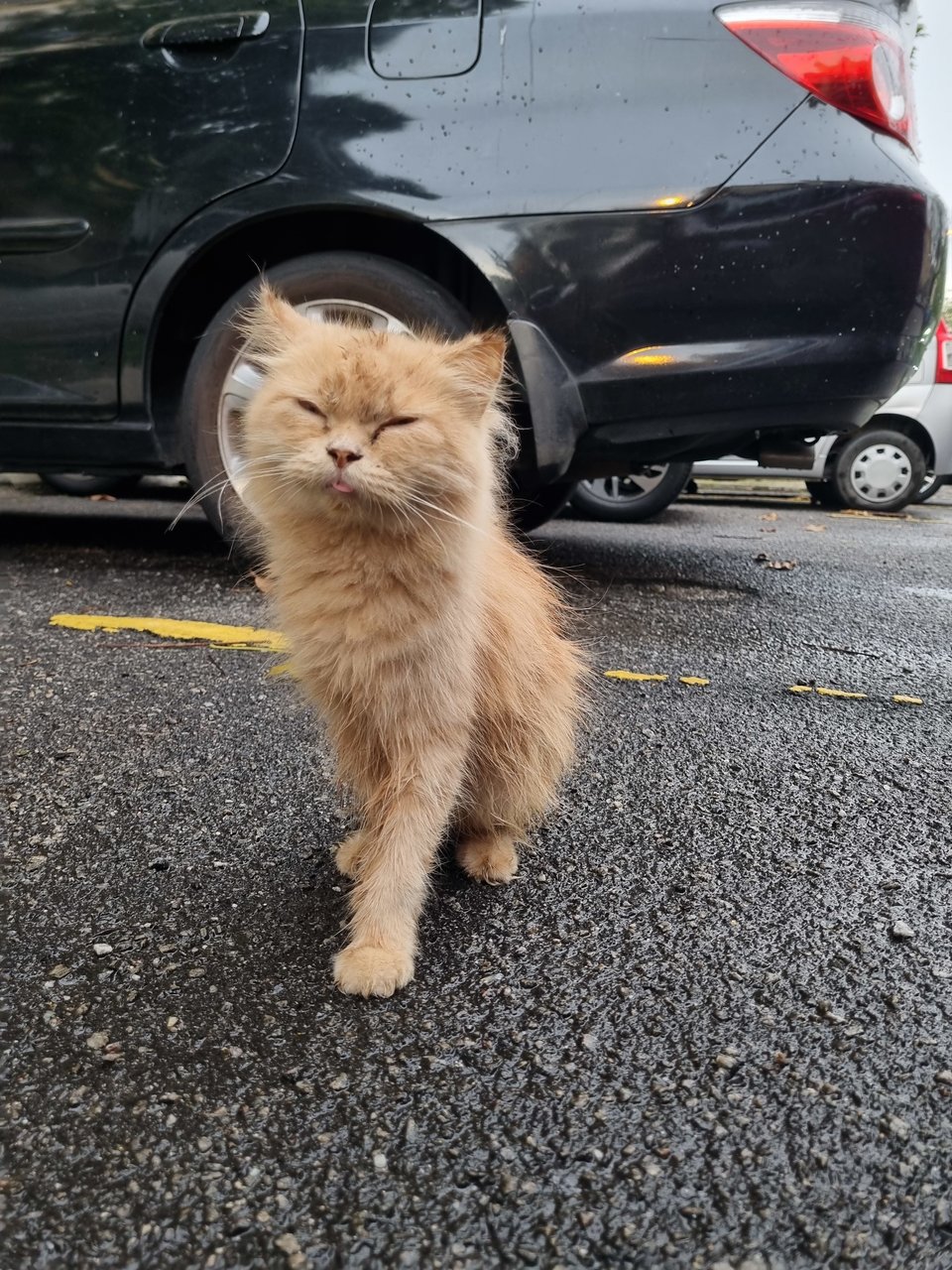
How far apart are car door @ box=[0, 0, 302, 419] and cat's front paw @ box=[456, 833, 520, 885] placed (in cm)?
258

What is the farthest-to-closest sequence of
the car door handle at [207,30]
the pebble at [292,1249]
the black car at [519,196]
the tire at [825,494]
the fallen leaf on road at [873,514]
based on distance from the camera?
the tire at [825,494] < the fallen leaf on road at [873,514] < the car door handle at [207,30] < the black car at [519,196] < the pebble at [292,1249]

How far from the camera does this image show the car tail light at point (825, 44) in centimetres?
278

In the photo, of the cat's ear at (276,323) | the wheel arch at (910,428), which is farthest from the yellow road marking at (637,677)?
the wheel arch at (910,428)

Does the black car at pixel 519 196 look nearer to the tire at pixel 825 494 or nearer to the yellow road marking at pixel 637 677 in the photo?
the yellow road marking at pixel 637 677

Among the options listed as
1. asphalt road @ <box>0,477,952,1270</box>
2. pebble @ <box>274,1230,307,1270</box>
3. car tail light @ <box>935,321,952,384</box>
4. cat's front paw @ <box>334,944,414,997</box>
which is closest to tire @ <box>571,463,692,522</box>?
asphalt road @ <box>0,477,952,1270</box>

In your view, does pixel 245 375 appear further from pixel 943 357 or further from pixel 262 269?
pixel 943 357

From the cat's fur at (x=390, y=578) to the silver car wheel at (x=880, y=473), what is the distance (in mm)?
6935

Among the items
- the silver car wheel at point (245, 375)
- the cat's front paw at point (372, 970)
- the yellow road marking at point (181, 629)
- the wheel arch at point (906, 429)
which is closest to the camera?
the cat's front paw at point (372, 970)

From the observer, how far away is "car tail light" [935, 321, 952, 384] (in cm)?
727

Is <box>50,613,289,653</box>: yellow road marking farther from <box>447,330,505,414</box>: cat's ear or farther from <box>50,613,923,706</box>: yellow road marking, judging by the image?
<box>447,330,505,414</box>: cat's ear

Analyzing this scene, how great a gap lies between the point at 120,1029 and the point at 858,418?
10.1ft

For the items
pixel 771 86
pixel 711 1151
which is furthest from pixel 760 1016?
pixel 771 86

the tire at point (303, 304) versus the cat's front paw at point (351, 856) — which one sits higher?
the tire at point (303, 304)

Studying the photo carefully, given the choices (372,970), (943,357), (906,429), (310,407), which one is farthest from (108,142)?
(943,357)
